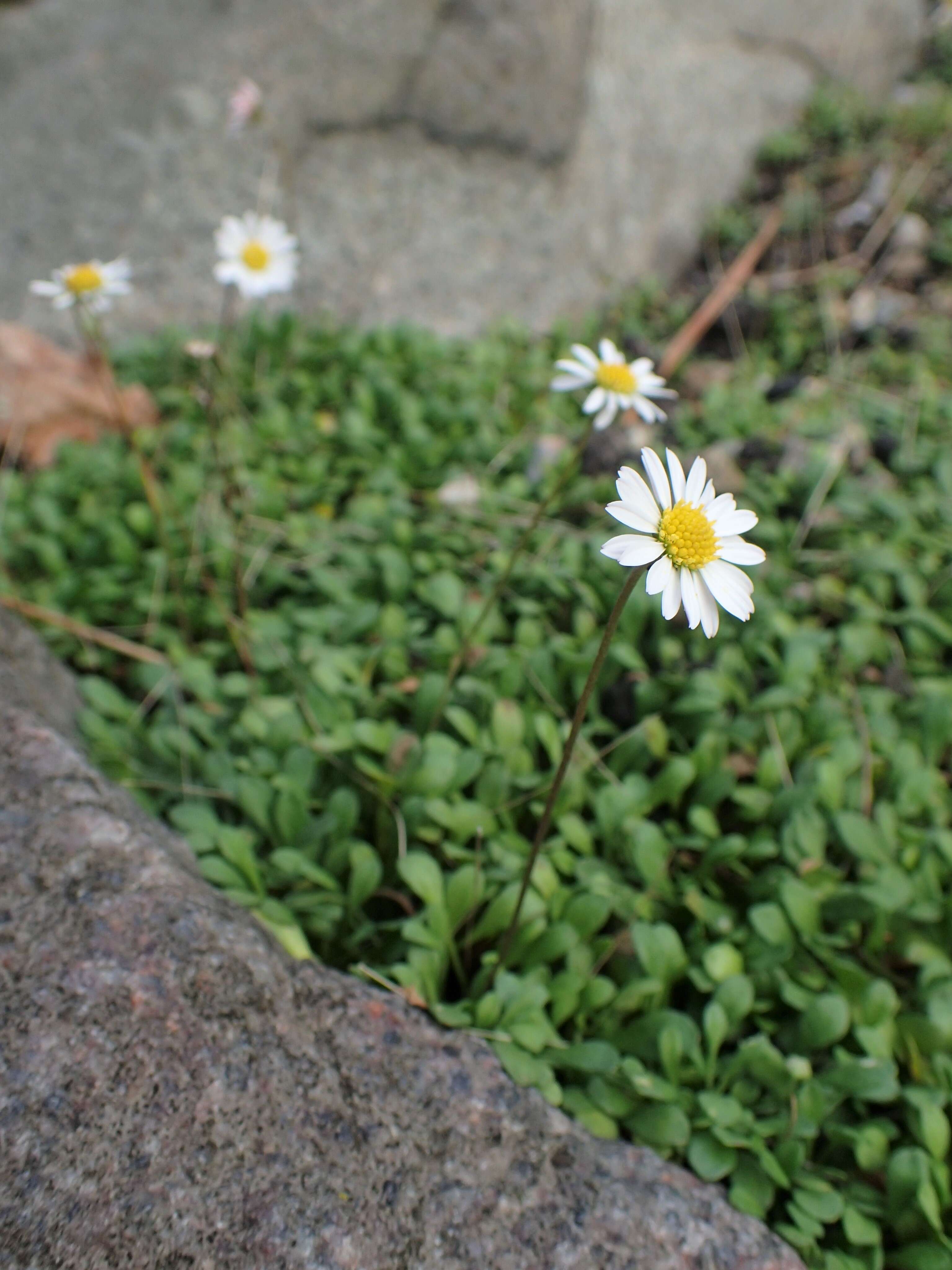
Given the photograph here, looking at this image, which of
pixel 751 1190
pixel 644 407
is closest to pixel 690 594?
pixel 644 407

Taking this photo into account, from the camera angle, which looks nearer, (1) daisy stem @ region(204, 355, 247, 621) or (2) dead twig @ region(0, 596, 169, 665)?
(1) daisy stem @ region(204, 355, 247, 621)

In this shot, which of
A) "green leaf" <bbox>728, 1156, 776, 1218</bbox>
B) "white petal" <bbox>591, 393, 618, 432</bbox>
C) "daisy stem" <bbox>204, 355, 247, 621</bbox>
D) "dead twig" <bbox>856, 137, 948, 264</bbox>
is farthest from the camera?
"dead twig" <bbox>856, 137, 948, 264</bbox>

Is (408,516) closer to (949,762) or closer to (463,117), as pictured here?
(949,762)

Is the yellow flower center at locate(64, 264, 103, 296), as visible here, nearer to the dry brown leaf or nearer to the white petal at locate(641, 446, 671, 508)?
the dry brown leaf

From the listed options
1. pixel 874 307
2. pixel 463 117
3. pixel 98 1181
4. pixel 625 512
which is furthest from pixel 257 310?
pixel 98 1181

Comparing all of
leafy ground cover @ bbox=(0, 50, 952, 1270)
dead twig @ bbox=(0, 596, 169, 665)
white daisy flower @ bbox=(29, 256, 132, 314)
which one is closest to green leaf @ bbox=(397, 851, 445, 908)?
leafy ground cover @ bbox=(0, 50, 952, 1270)

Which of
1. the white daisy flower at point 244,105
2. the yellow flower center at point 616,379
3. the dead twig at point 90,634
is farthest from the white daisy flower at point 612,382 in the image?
the white daisy flower at point 244,105

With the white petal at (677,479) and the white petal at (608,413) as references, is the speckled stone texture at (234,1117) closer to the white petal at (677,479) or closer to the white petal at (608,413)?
the white petal at (677,479)

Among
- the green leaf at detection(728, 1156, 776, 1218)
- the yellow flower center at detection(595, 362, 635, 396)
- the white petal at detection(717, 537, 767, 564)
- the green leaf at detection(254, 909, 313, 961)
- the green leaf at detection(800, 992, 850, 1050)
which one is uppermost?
the yellow flower center at detection(595, 362, 635, 396)
